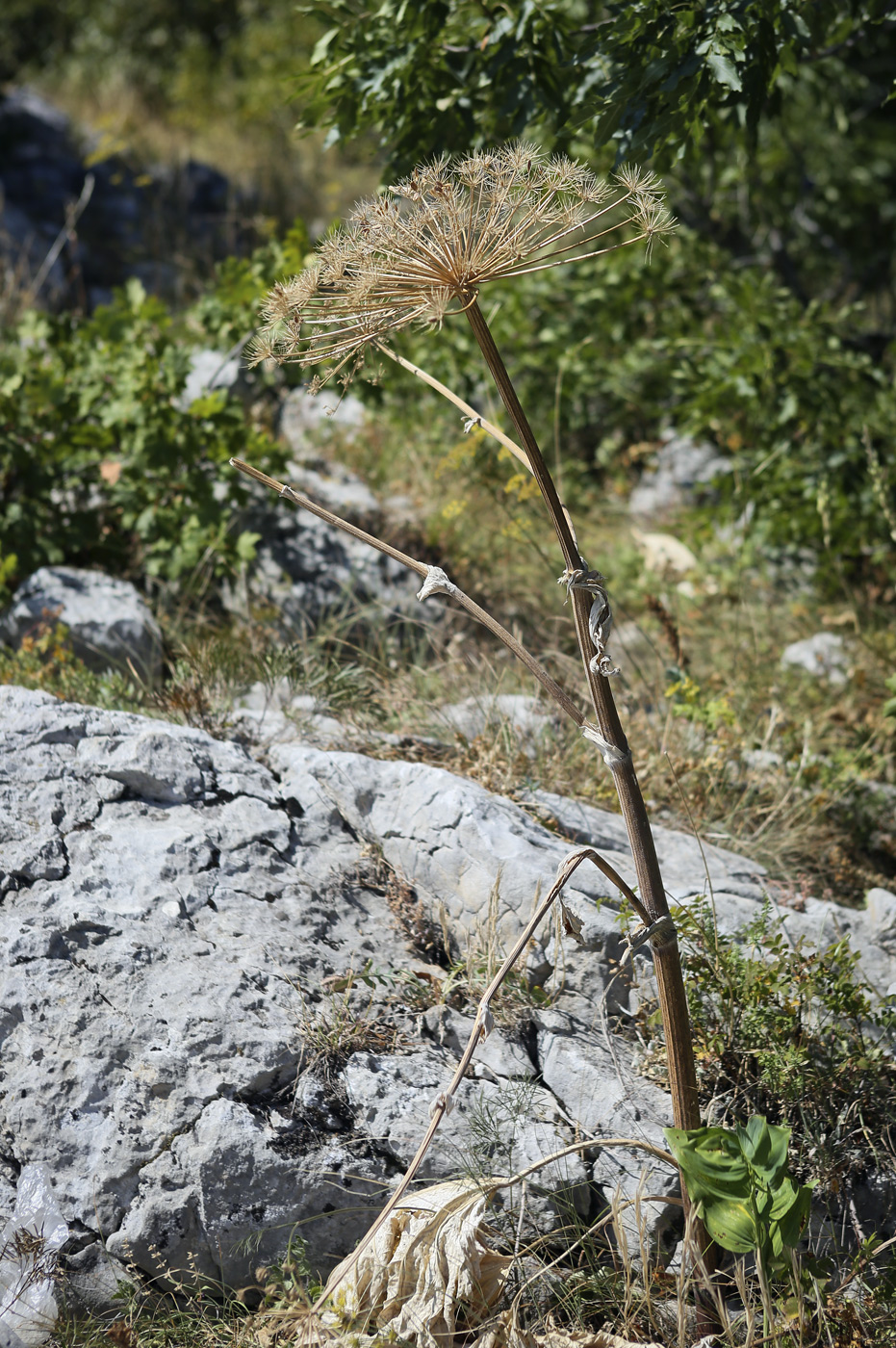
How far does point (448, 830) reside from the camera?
2.45 meters

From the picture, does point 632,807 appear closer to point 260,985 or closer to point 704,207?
point 260,985

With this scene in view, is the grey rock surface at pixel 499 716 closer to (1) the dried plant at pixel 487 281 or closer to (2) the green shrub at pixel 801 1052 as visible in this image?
(2) the green shrub at pixel 801 1052

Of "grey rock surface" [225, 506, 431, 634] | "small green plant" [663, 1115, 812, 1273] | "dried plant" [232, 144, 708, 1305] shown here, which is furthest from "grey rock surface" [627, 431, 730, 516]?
"small green plant" [663, 1115, 812, 1273]

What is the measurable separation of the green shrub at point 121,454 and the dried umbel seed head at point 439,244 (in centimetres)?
188

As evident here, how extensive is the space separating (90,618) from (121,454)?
75 centimetres

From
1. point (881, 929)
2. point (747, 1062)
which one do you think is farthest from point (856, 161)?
point (747, 1062)

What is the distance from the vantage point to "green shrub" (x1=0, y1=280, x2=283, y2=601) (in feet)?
11.6

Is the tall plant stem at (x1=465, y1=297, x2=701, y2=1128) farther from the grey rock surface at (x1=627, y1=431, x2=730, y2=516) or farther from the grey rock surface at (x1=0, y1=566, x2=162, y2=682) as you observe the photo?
the grey rock surface at (x1=627, y1=431, x2=730, y2=516)

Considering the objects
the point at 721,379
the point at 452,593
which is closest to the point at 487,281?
the point at 452,593

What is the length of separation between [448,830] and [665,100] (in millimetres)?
1892

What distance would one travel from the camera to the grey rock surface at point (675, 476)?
211 inches

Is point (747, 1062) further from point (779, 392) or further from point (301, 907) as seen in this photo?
point (779, 392)

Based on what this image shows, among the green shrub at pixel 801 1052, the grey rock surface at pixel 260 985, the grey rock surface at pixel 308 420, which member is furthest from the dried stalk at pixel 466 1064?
the grey rock surface at pixel 308 420

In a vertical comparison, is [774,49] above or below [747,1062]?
above
